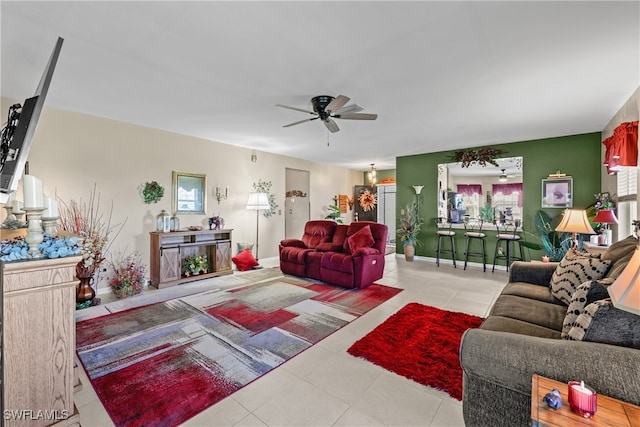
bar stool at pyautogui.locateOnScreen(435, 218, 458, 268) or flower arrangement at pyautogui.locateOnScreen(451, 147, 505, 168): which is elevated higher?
flower arrangement at pyautogui.locateOnScreen(451, 147, 505, 168)

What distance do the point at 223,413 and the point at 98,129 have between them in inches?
167

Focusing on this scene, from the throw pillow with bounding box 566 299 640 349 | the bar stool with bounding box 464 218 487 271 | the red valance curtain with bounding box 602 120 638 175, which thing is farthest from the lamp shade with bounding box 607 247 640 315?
the bar stool with bounding box 464 218 487 271

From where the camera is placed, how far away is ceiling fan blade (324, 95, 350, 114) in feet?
9.02

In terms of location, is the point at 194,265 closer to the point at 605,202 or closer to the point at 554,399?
the point at 554,399

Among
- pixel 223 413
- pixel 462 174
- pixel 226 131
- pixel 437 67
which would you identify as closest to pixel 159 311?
pixel 223 413

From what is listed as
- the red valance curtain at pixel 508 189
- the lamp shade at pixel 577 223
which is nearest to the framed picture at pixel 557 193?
→ the red valance curtain at pixel 508 189

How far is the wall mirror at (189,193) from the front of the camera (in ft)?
16.2

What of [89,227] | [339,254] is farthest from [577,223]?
[89,227]

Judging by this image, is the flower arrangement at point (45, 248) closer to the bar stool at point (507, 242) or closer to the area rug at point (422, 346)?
the area rug at point (422, 346)

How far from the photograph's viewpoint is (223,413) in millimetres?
1784

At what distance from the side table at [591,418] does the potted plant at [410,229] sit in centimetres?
567

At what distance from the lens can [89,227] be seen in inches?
158

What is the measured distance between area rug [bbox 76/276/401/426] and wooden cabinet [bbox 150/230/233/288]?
2.60 feet

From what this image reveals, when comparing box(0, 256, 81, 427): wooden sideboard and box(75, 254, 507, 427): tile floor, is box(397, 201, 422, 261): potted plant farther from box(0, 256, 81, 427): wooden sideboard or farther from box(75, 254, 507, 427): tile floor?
box(0, 256, 81, 427): wooden sideboard
